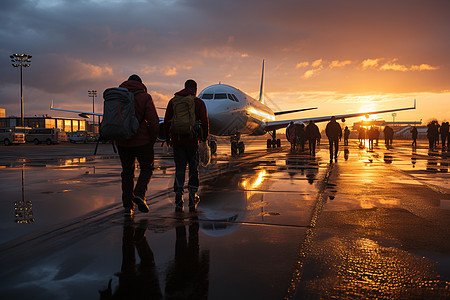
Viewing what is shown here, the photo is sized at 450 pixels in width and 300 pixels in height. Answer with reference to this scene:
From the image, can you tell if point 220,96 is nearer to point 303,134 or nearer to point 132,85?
point 303,134

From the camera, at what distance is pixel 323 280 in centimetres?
276

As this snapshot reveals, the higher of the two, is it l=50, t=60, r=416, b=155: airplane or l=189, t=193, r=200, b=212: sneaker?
l=50, t=60, r=416, b=155: airplane

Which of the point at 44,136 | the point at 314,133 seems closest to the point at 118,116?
the point at 314,133

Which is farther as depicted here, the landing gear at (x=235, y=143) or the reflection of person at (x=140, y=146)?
the landing gear at (x=235, y=143)

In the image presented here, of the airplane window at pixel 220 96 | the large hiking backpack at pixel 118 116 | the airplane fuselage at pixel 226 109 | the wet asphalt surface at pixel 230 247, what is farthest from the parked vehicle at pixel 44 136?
the large hiking backpack at pixel 118 116

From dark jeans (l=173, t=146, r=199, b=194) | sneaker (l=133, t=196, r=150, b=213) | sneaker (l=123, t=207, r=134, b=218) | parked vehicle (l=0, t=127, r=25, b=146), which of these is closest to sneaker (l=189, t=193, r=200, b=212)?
dark jeans (l=173, t=146, r=199, b=194)

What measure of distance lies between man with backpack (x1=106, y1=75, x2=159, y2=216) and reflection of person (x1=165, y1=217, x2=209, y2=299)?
4.93 ft

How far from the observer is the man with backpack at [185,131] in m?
5.72

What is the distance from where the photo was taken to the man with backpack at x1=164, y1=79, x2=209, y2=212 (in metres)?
5.72

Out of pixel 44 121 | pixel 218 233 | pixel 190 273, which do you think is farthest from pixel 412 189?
pixel 44 121

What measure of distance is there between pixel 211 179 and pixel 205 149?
103 cm

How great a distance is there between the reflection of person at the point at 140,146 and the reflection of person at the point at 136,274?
4.16ft

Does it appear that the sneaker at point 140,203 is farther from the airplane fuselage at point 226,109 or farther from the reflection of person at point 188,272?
the airplane fuselage at point 226,109

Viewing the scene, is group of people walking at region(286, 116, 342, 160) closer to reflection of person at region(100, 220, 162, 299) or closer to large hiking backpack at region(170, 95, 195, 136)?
large hiking backpack at region(170, 95, 195, 136)
